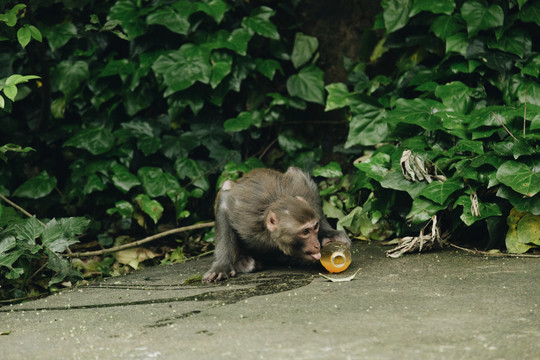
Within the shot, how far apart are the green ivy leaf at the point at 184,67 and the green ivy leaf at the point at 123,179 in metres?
0.94

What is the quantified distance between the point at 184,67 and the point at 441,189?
3029 millimetres

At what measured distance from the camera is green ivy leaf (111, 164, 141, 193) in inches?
273

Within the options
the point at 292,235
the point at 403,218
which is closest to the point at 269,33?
the point at 403,218

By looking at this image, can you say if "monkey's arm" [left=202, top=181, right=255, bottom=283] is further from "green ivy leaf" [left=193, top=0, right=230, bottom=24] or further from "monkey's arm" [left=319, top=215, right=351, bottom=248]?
"green ivy leaf" [left=193, top=0, right=230, bottom=24]

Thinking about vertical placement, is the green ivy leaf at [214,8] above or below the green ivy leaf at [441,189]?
above

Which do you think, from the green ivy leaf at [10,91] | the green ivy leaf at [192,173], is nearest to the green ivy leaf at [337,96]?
the green ivy leaf at [192,173]

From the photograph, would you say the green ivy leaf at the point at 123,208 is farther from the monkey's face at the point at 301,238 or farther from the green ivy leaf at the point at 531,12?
the green ivy leaf at the point at 531,12

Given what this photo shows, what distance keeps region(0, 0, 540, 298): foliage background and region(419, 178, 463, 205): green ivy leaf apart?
36 centimetres

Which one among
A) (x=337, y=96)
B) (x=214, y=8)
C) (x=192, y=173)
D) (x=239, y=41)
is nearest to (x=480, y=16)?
(x=337, y=96)

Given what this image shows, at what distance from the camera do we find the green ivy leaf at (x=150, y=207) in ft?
22.3

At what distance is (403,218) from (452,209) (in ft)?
1.87

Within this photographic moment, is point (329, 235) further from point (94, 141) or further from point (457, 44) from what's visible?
point (94, 141)

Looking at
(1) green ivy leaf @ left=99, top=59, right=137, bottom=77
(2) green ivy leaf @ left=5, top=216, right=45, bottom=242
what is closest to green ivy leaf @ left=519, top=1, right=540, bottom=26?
(1) green ivy leaf @ left=99, top=59, right=137, bottom=77

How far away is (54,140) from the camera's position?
742 cm
